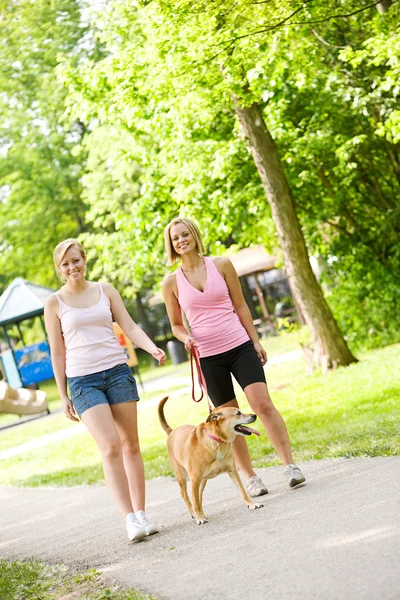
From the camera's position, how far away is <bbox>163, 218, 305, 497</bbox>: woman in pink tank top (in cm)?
695

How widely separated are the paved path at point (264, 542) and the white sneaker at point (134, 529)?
6cm

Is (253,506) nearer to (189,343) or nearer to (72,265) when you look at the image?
(189,343)

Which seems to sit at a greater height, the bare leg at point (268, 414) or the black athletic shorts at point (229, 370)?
the black athletic shorts at point (229, 370)

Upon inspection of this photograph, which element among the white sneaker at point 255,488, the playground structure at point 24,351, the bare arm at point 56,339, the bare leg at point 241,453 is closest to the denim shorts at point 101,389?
the bare arm at point 56,339

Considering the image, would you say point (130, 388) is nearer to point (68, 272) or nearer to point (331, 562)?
point (68, 272)

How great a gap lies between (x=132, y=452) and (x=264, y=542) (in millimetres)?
1641

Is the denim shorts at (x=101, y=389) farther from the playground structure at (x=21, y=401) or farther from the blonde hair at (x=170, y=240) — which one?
the playground structure at (x=21, y=401)

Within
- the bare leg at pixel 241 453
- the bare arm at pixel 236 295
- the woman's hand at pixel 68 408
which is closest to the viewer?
the woman's hand at pixel 68 408

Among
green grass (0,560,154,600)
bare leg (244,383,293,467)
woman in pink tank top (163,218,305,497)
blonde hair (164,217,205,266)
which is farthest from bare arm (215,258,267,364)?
green grass (0,560,154,600)

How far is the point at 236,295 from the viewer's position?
712 cm

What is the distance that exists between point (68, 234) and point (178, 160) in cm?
2525

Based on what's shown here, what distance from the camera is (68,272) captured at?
6.68 m

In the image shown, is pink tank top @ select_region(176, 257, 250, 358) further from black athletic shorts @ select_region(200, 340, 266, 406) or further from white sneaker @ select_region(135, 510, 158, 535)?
white sneaker @ select_region(135, 510, 158, 535)

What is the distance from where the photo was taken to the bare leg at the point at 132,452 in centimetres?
670
